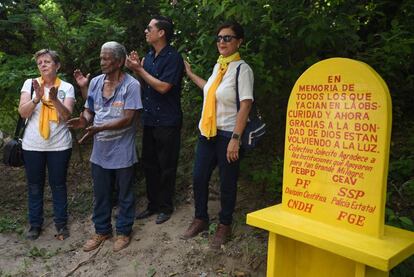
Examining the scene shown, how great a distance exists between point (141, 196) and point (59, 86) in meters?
1.67

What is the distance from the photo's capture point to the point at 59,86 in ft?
13.8

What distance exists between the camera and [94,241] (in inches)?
163

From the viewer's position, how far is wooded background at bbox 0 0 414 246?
361cm

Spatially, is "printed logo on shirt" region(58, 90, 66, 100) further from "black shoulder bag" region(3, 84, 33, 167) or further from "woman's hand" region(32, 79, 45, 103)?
"black shoulder bag" region(3, 84, 33, 167)

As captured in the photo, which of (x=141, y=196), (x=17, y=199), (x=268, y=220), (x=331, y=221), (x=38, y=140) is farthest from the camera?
(x=17, y=199)

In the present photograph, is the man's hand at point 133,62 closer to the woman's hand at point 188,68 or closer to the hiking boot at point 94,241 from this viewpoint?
the woman's hand at point 188,68

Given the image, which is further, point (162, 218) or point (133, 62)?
point (162, 218)

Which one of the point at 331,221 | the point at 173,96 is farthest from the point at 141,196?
the point at 331,221

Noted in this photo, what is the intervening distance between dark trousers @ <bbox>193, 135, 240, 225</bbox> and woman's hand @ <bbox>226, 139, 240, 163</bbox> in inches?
4.0

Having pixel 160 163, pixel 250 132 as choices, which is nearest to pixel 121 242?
pixel 160 163

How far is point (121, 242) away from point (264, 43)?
2339mm

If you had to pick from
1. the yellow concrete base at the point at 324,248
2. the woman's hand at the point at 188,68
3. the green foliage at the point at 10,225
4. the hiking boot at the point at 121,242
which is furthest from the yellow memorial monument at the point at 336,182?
the green foliage at the point at 10,225

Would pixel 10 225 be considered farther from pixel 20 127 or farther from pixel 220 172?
pixel 220 172

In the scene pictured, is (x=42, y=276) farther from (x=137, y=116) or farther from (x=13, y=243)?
(x=137, y=116)
